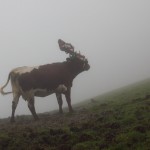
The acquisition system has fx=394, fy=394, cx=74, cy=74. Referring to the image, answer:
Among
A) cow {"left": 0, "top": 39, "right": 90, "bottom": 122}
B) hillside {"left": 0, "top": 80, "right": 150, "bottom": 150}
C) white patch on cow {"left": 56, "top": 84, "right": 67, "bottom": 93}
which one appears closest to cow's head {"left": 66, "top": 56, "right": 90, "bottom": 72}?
cow {"left": 0, "top": 39, "right": 90, "bottom": 122}

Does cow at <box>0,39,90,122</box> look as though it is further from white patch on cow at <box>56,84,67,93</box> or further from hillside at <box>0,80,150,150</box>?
hillside at <box>0,80,150,150</box>

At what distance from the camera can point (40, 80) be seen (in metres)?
25.8

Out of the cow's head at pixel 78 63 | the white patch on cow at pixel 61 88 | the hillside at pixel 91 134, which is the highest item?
the cow's head at pixel 78 63

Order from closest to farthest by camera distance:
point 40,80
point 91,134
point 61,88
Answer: point 91,134
point 40,80
point 61,88

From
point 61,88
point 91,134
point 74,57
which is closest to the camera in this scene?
point 91,134

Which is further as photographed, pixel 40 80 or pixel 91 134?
pixel 40 80

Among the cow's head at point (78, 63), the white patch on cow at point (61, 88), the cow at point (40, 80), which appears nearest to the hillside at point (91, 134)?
the cow at point (40, 80)

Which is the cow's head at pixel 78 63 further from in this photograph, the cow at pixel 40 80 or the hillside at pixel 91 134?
the hillside at pixel 91 134

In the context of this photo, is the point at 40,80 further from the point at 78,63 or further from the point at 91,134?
the point at 91,134

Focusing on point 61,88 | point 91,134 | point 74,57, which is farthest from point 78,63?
point 91,134

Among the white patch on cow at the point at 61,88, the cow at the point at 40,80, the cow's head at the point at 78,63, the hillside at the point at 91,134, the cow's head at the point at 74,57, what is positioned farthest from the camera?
the cow's head at the point at 74,57

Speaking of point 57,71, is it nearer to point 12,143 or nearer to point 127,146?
point 12,143

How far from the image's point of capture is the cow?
83.4ft

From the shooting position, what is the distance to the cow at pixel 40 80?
83.4ft
